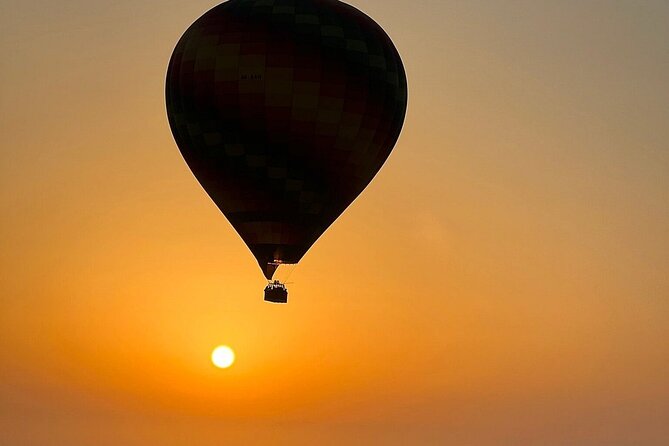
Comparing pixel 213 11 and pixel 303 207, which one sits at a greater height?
pixel 213 11

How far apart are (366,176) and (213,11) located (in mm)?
8583

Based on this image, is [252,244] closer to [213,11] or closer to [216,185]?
[216,185]

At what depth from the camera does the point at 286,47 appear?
4023 inches

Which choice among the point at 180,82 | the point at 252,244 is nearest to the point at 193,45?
the point at 180,82

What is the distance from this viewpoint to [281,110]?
10206 centimetres

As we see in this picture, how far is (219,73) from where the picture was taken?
336 feet

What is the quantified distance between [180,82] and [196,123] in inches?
68.7

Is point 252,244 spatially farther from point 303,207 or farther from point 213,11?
point 213,11

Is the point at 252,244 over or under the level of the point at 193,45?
under

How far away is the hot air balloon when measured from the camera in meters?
102

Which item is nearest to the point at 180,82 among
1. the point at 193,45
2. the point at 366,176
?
the point at 193,45

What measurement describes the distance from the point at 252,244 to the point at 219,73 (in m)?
6.63

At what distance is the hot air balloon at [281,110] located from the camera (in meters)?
102

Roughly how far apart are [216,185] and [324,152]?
14.6 ft
